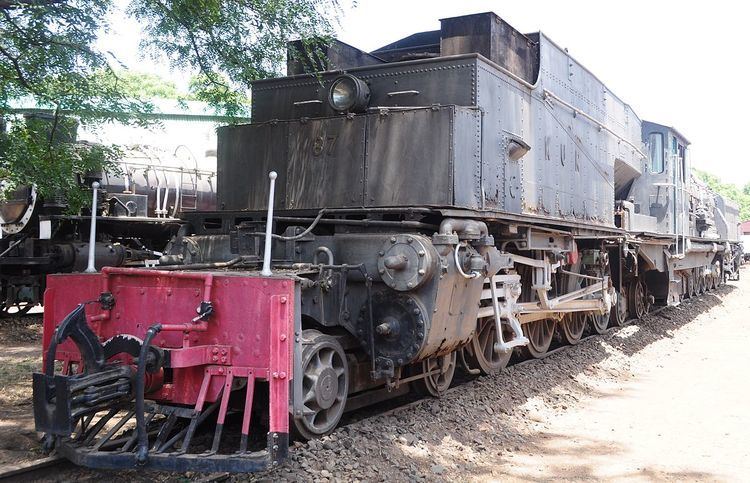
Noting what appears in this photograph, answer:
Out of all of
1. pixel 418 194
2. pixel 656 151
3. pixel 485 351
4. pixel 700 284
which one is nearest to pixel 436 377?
pixel 485 351

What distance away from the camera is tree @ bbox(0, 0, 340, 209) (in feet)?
22.3

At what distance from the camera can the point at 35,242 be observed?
11984 millimetres

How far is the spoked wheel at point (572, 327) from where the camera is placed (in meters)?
9.98

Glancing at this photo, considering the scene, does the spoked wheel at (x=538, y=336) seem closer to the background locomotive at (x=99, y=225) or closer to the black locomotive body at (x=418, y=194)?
the black locomotive body at (x=418, y=194)

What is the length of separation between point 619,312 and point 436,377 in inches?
285

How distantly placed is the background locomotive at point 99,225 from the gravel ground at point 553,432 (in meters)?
7.05

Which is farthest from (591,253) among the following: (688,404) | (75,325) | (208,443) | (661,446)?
(75,325)

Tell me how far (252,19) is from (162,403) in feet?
16.9

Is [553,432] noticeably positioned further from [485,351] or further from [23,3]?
[23,3]

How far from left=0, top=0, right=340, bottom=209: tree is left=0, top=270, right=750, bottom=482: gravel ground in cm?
426

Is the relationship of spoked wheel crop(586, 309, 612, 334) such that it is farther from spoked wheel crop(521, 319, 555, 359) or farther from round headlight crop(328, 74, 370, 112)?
round headlight crop(328, 74, 370, 112)

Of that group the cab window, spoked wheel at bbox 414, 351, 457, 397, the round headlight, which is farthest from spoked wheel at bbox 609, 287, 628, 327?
the round headlight

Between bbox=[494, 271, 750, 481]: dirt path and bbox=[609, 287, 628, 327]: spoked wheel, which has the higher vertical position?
bbox=[609, 287, 628, 327]: spoked wheel

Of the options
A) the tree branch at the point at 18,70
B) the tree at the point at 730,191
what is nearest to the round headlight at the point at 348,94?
the tree branch at the point at 18,70
